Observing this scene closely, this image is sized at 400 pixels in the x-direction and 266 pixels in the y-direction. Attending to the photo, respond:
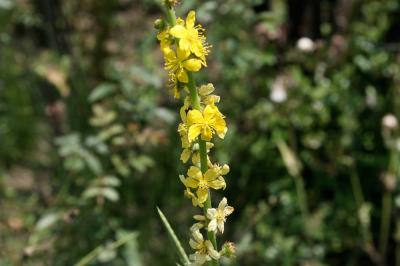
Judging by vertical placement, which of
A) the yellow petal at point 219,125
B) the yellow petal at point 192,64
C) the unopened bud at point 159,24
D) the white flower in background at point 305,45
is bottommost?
the yellow petal at point 219,125

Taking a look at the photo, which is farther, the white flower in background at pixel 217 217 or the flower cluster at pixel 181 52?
the white flower in background at pixel 217 217

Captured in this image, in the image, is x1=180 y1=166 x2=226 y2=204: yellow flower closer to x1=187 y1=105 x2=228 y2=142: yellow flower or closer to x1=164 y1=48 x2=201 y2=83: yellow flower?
x1=187 y1=105 x2=228 y2=142: yellow flower

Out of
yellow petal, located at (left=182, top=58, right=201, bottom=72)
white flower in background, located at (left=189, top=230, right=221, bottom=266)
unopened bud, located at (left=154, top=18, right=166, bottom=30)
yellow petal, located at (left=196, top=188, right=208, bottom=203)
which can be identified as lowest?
white flower in background, located at (left=189, top=230, right=221, bottom=266)

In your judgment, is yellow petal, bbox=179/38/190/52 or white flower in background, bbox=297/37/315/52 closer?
yellow petal, bbox=179/38/190/52

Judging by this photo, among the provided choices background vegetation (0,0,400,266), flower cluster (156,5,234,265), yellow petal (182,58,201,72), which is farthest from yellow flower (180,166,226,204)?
background vegetation (0,0,400,266)

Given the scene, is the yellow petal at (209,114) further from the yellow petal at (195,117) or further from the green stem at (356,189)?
the green stem at (356,189)

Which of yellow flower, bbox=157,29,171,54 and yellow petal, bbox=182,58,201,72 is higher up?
yellow flower, bbox=157,29,171,54

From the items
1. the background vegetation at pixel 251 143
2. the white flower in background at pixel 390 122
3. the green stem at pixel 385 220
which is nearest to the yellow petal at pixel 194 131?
the background vegetation at pixel 251 143

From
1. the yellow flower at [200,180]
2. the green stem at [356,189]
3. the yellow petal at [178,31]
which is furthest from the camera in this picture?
the green stem at [356,189]
